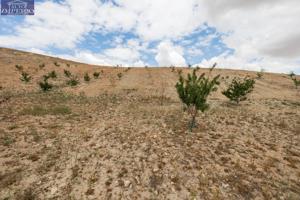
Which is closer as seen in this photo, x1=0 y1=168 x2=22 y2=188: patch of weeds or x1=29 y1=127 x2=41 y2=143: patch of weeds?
x1=0 y1=168 x2=22 y2=188: patch of weeds

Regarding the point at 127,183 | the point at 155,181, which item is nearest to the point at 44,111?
the point at 127,183

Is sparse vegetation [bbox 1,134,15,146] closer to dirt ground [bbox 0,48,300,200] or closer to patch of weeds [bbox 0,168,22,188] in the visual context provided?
dirt ground [bbox 0,48,300,200]

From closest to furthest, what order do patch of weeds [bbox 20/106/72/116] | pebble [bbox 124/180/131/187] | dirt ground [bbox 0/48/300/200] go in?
1. dirt ground [bbox 0/48/300/200]
2. pebble [bbox 124/180/131/187]
3. patch of weeds [bbox 20/106/72/116]

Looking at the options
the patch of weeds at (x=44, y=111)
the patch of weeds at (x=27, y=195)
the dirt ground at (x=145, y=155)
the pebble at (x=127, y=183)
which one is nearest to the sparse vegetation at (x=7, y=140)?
the dirt ground at (x=145, y=155)

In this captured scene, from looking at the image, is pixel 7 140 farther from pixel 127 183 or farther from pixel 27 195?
pixel 127 183

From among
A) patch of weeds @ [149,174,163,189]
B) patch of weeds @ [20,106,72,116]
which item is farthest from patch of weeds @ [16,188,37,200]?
patch of weeds @ [20,106,72,116]

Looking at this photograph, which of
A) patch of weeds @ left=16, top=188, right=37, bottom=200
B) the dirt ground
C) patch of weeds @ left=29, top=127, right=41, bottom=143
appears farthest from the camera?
patch of weeds @ left=29, top=127, right=41, bottom=143

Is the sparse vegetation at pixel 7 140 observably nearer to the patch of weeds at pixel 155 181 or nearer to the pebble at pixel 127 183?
the pebble at pixel 127 183

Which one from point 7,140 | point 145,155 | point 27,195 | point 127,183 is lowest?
point 27,195

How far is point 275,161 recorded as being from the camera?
25.2ft

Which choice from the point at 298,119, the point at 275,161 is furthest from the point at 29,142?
the point at 298,119

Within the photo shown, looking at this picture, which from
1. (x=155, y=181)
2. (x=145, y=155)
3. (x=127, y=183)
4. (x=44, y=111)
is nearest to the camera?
(x=127, y=183)

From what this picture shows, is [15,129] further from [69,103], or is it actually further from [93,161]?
[69,103]

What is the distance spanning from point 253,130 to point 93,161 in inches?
311
